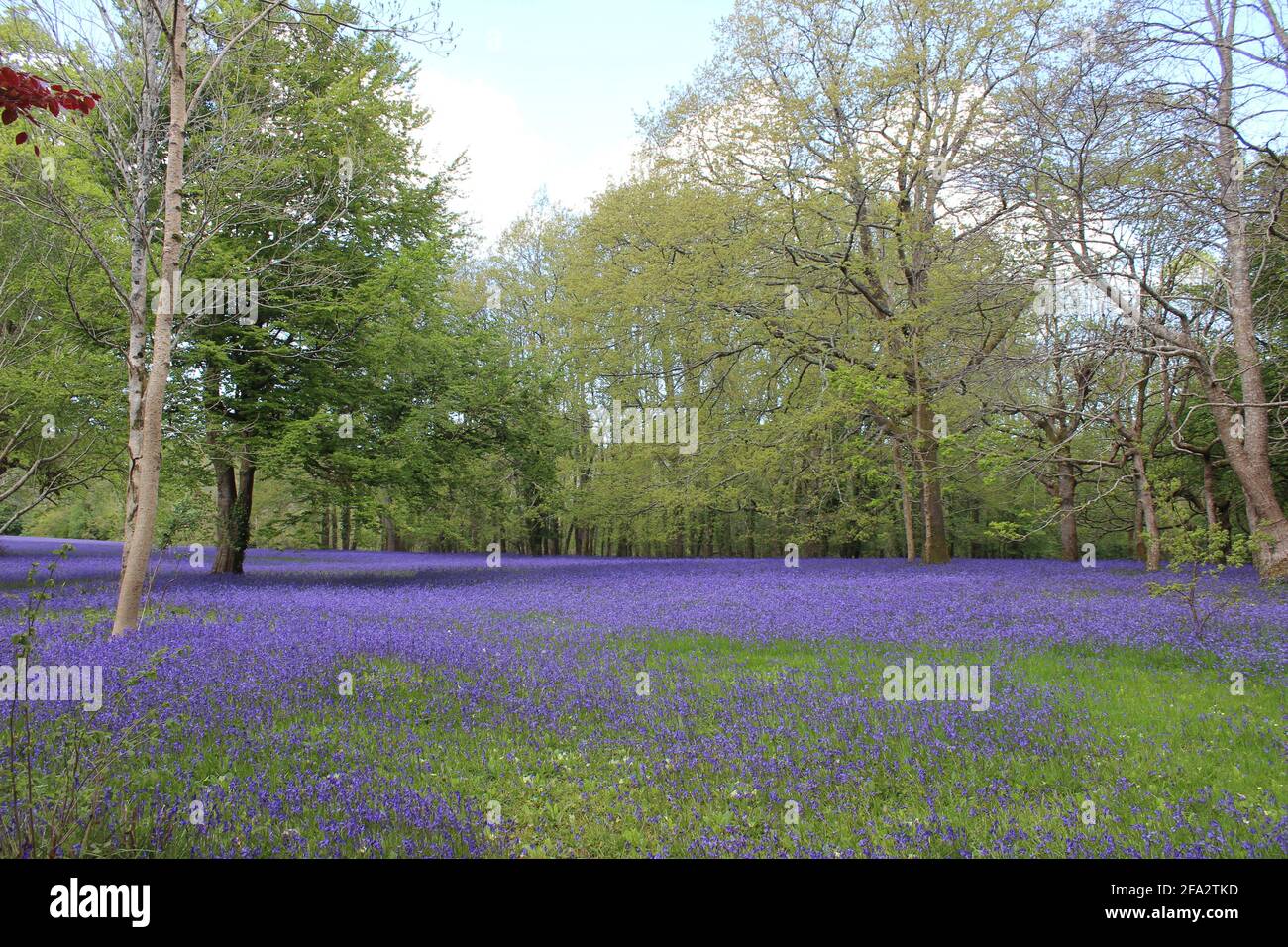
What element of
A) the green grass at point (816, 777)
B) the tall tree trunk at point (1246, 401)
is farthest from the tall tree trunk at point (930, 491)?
the green grass at point (816, 777)

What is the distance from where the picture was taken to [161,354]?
758 cm

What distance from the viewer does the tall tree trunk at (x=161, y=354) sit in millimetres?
7395

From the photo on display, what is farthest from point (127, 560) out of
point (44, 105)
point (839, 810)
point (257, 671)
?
point (839, 810)

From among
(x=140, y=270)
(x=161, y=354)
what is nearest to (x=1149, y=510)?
(x=161, y=354)

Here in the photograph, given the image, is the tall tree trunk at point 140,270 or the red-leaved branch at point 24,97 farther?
the tall tree trunk at point 140,270

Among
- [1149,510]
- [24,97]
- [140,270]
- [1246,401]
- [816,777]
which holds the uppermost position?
[140,270]

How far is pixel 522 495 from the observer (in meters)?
26.1

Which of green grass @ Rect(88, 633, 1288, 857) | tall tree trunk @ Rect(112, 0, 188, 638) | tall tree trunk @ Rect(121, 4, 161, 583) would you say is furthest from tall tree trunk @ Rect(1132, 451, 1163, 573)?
tall tree trunk @ Rect(121, 4, 161, 583)

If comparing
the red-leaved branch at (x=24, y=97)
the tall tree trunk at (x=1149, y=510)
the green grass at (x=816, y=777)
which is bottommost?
the green grass at (x=816, y=777)

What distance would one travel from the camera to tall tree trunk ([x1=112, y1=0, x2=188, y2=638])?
739cm

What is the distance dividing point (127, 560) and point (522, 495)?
1833 centimetres

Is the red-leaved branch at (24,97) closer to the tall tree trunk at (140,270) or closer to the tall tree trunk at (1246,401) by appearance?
the tall tree trunk at (140,270)

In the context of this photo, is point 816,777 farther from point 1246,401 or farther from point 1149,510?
point 1149,510

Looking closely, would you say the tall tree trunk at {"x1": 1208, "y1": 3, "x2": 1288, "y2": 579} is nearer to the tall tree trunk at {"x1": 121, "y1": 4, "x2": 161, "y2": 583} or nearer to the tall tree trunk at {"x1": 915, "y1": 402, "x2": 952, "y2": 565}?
the tall tree trunk at {"x1": 915, "y1": 402, "x2": 952, "y2": 565}
